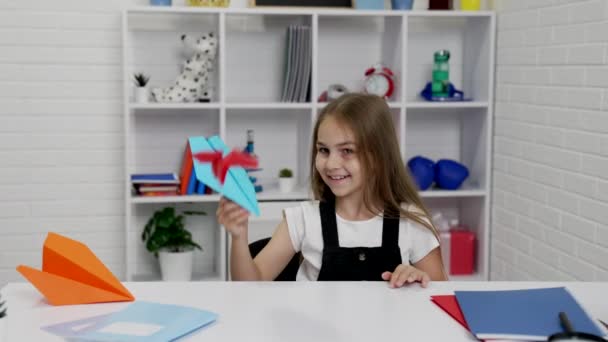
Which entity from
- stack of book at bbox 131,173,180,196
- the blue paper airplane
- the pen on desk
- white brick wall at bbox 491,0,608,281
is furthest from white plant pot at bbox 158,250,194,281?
the pen on desk

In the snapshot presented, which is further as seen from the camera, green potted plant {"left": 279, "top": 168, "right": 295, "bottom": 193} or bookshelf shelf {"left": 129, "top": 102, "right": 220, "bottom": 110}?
green potted plant {"left": 279, "top": 168, "right": 295, "bottom": 193}

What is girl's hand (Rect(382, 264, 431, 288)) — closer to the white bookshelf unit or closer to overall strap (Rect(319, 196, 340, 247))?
overall strap (Rect(319, 196, 340, 247))

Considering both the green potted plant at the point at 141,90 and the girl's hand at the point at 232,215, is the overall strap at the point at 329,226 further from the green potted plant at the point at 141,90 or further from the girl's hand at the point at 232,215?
the green potted plant at the point at 141,90

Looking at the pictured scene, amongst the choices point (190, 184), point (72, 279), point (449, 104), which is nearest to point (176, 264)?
point (190, 184)

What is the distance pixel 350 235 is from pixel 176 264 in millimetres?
1674

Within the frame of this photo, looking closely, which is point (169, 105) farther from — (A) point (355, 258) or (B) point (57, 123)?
(A) point (355, 258)

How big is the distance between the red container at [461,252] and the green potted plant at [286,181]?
32.5 inches

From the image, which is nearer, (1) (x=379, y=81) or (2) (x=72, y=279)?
(2) (x=72, y=279)

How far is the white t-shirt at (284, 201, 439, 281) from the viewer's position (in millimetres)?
2311

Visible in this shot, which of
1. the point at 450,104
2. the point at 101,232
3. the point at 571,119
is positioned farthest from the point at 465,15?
the point at 101,232

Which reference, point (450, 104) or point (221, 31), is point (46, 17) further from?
point (450, 104)

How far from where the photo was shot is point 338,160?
7.48 feet

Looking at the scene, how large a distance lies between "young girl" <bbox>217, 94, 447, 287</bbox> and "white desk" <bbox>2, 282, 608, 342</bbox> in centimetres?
33

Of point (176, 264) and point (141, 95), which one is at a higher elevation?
point (141, 95)
